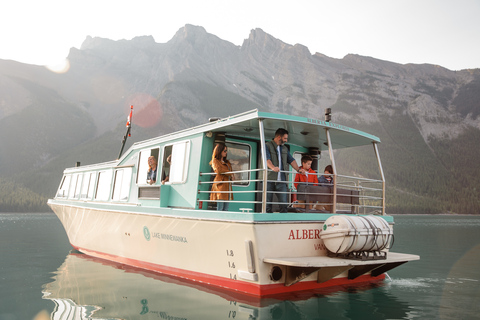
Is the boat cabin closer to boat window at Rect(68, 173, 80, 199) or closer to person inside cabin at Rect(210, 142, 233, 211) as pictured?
person inside cabin at Rect(210, 142, 233, 211)

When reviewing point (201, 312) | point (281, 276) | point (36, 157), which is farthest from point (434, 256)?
point (36, 157)

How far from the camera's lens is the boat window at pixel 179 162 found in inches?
360

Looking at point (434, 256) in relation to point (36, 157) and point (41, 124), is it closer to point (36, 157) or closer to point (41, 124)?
point (36, 157)

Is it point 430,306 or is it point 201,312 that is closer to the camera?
point 201,312

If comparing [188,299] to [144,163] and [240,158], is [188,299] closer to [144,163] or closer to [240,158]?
[240,158]

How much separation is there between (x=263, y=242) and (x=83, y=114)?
193421 mm

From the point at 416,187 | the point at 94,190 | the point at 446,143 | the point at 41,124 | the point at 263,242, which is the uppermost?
the point at 446,143

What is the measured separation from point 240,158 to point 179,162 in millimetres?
1627

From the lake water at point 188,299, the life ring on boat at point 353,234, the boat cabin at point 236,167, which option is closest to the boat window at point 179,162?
the boat cabin at point 236,167

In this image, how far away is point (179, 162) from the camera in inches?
369

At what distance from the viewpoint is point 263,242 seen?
6840 mm

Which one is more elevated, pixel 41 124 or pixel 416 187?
pixel 41 124

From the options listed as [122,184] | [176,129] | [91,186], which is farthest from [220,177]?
[176,129]

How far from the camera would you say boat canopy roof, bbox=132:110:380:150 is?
7691 mm
